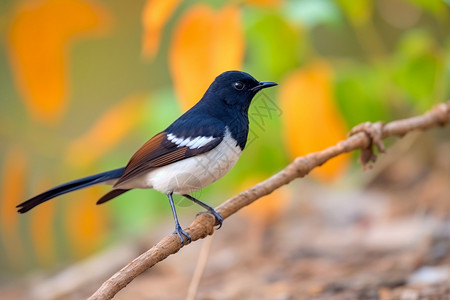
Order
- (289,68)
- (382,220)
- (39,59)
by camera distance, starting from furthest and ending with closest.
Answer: (382,220)
(289,68)
(39,59)

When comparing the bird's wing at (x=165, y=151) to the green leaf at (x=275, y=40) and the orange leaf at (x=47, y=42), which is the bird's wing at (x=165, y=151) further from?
the green leaf at (x=275, y=40)

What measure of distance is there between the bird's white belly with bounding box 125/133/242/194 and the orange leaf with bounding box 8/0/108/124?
590 millimetres

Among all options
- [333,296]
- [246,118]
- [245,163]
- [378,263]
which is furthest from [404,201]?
[246,118]

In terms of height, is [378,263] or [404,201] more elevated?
[404,201]

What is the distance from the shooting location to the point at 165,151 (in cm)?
158

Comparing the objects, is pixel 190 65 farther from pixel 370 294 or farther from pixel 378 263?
pixel 378 263

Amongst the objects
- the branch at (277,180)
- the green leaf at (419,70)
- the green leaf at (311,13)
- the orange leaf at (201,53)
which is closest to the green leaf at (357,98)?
the green leaf at (419,70)

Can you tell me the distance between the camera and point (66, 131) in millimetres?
4035

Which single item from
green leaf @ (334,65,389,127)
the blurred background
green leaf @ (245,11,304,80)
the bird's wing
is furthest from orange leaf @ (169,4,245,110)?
green leaf @ (334,65,389,127)

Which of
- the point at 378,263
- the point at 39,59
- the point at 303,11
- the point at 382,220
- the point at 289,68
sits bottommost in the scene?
the point at 378,263

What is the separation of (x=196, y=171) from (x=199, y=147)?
0.07m

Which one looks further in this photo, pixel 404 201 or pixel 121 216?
pixel 404 201

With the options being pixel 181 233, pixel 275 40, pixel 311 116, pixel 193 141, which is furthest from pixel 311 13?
Answer: pixel 181 233

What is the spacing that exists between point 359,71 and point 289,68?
413mm
